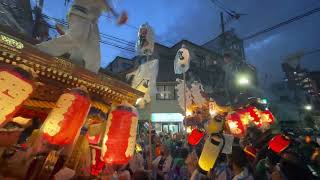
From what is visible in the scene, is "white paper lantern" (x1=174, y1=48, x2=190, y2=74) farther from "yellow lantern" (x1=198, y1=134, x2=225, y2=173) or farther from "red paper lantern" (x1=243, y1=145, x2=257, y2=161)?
"yellow lantern" (x1=198, y1=134, x2=225, y2=173)

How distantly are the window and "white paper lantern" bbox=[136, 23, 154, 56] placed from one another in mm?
23955

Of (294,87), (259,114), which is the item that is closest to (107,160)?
(259,114)

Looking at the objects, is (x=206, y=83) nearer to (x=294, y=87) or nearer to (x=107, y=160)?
(x=294, y=87)

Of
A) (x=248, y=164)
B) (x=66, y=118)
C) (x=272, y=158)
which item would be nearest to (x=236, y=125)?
(x=272, y=158)

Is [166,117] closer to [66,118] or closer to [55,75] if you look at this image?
[55,75]

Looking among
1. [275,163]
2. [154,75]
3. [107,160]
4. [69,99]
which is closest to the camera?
[69,99]

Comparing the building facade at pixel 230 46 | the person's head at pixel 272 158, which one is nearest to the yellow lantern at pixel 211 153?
the person's head at pixel 272 158

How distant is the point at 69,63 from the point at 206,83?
1222 inches

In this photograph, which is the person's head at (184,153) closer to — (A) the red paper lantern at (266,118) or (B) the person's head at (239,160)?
(B) the person's head at (239,160)

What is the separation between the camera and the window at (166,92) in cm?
3189

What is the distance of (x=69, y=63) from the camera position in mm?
4617

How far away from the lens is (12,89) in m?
3.20

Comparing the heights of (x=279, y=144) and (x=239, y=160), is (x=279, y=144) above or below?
above

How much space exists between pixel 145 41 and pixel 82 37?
9.57ft
